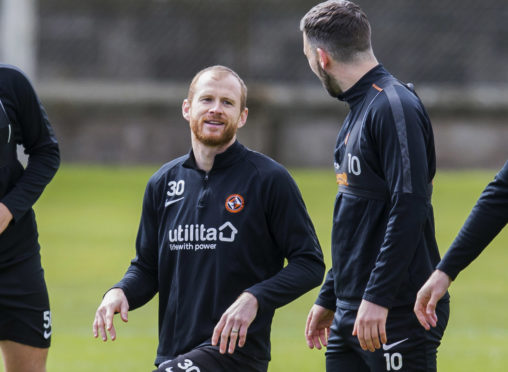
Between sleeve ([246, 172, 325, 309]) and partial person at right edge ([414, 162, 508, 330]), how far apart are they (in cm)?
72

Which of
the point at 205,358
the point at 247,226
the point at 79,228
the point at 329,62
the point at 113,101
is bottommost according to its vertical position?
the point at 205,358

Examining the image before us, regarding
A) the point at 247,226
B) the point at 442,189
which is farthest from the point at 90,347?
the point at 442,189

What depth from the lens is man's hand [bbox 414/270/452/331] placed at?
375 cm

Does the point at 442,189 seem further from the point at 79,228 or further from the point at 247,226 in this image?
the point at 247,226

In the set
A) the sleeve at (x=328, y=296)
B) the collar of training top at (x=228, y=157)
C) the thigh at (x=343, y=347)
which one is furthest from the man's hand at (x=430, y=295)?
the collar of training top at (x=228, y=157)

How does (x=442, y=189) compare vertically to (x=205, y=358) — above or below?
above

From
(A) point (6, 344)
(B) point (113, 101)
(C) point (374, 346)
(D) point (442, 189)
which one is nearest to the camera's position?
(C) point (374, 346)

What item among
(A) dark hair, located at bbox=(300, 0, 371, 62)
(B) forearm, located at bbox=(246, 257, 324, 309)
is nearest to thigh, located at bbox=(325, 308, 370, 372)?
(B) forearm, located at bbox=(246, 257, 324, 309)

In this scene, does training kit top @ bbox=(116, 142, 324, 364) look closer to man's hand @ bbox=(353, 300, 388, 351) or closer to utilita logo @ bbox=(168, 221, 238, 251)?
utilita logo @ bbox=(168, 221, 238, 251)

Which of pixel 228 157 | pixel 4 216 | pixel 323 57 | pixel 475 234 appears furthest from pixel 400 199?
pixel 4 216

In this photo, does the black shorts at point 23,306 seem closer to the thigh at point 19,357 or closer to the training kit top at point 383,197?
the thigh at point 19,357

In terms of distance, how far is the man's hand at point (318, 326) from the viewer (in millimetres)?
4652

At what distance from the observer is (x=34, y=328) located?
5008mm

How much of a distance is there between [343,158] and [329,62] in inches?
15.3
